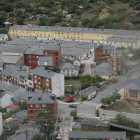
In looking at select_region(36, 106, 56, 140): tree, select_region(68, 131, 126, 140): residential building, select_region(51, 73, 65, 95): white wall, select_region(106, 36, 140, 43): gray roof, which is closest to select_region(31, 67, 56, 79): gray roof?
select_region(51, 73, 65, 95): white wall

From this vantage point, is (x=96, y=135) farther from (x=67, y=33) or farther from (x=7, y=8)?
(x=7, y=8)

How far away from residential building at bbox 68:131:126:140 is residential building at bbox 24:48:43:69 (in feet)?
38.1

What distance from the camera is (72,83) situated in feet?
74.5

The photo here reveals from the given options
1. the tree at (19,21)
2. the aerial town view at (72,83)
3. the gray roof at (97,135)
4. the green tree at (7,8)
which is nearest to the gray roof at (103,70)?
the aerial town view at (72,83)

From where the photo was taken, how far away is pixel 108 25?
126 ft

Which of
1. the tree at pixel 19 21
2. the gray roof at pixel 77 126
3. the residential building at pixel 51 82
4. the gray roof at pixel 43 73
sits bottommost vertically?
the gray roof at pixel 77 126

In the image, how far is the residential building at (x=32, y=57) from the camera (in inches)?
1019

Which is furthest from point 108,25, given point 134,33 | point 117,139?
point 117,139

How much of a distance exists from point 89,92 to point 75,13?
2688cm

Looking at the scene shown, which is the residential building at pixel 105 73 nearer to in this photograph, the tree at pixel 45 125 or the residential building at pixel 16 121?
the residential building at pixel 16 121

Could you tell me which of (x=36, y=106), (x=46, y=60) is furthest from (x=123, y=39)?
(x=36, y=106)

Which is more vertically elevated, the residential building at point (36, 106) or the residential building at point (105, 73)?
the residential building at point (105, 73)

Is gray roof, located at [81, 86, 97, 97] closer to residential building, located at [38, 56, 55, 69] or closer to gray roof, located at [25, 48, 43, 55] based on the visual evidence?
residential building, located at [38, 56, 55, 69]

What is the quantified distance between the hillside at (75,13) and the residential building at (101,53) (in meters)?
9.81
